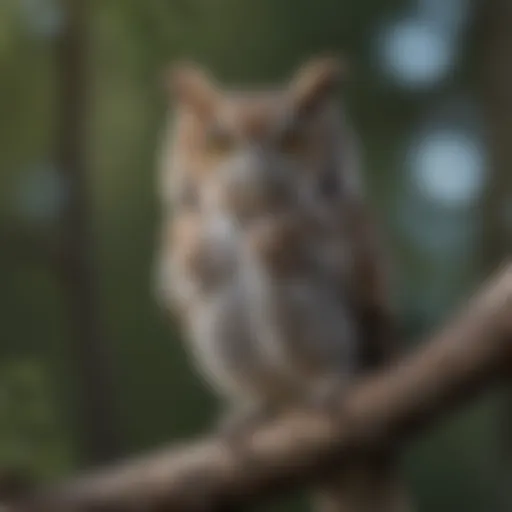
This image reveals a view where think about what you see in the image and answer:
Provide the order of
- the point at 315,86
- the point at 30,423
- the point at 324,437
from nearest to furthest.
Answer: the point at 324,437 → the point at 315,86 → the point at 30,423

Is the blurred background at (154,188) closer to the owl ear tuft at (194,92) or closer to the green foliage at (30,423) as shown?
the green foliage at (30,423)

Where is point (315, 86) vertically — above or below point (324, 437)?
above

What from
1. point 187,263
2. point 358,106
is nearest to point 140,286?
point 187,263

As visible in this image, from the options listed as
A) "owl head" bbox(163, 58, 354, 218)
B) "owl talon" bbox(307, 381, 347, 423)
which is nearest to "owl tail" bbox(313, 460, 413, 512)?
"owl talon" bbox(307, 381, 347, 423)

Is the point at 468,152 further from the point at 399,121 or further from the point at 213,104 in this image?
the point at 213,104

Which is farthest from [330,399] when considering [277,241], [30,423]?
[30,423]

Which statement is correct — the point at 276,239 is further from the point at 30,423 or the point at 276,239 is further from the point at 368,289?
the point at 30,423

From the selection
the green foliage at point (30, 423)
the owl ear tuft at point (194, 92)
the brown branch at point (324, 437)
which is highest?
the owl ear tuft at point (194, 92)

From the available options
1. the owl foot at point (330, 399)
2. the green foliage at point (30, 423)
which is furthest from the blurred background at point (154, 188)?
the owl foot at point (330, 399)
